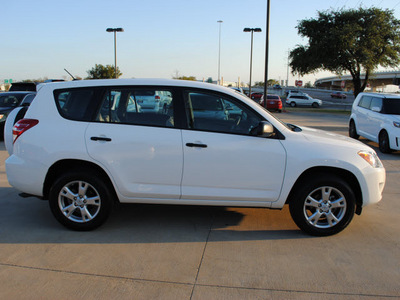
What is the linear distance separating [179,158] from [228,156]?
21.7 inches

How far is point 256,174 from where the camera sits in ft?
13.6

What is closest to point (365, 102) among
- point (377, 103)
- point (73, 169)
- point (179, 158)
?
point (377, 103)

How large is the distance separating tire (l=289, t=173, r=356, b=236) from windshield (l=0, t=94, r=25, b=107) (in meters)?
11.1

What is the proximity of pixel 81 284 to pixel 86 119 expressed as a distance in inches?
74.0

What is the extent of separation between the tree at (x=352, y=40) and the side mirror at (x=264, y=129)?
103 ft

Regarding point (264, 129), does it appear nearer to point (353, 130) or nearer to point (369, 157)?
point (369, 157)

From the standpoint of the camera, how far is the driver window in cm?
419

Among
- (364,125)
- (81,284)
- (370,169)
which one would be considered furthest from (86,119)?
(364,125)

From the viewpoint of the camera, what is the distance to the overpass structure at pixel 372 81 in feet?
280

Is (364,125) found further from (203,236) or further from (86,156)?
(86,156)

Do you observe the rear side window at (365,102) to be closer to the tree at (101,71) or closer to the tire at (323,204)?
the tire at (323,204)

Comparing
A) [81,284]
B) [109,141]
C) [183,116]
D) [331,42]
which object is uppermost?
[331,42]

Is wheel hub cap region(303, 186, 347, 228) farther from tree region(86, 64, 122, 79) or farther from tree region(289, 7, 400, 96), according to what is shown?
tree region(86, 64, 122, 79)

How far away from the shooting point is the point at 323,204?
13.8ft
